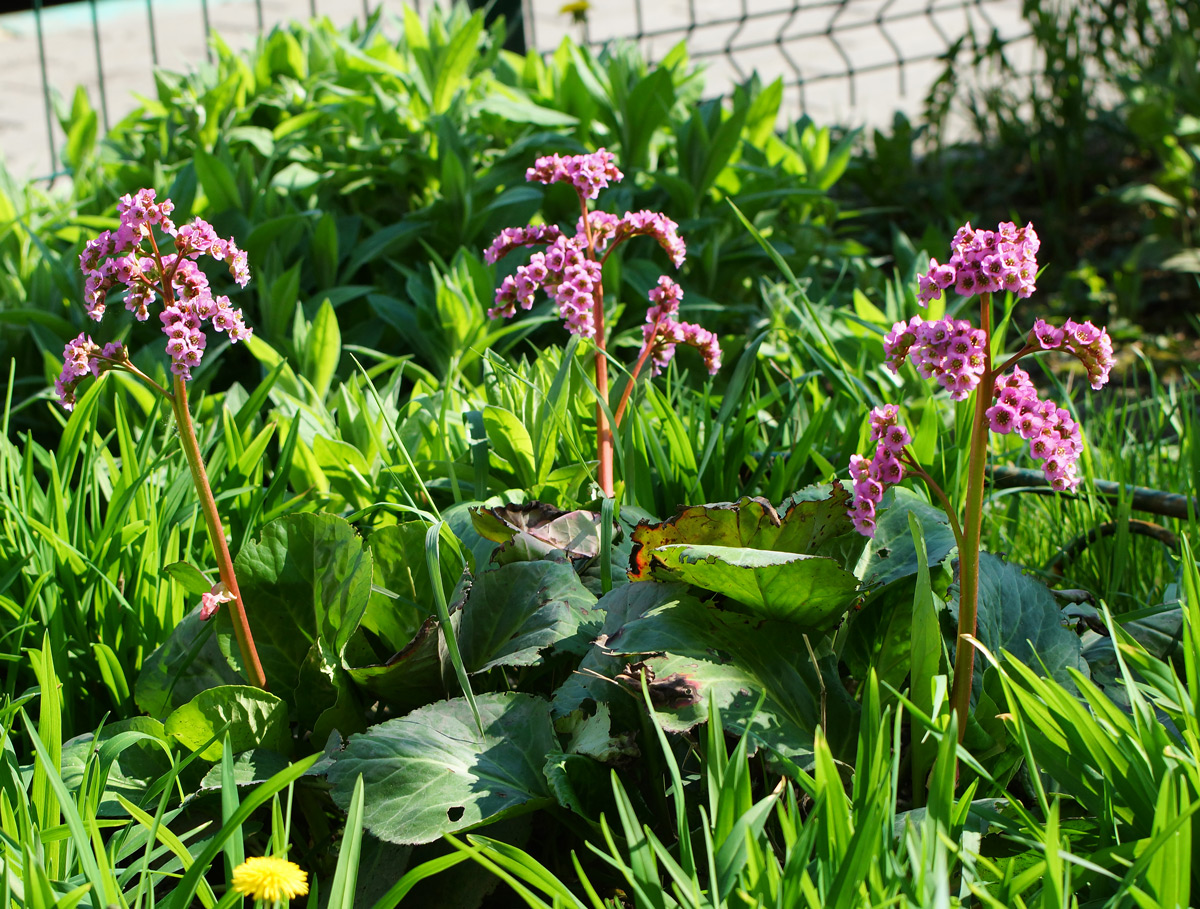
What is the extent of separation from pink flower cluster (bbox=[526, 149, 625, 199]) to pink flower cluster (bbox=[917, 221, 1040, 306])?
0.63m

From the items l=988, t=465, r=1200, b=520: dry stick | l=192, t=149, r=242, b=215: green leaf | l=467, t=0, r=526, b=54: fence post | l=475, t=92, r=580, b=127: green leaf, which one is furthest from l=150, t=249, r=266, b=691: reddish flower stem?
l=467, t=0, r=526, b=54: fence post

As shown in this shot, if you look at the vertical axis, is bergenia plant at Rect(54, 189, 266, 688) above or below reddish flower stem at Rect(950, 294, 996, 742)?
above

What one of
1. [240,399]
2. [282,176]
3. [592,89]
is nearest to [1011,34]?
[592,89]

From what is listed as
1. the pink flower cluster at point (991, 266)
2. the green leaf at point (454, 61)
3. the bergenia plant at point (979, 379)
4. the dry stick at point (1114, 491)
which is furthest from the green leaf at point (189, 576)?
the green leaf at point (454, 61)

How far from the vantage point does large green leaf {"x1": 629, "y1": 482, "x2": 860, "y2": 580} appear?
1237 mm

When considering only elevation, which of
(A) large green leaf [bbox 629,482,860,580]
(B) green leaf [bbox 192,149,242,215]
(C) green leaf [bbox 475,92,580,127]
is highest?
(C) green leaf [bbox 475,92,580,127]

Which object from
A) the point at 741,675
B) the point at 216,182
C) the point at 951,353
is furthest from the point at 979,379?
the point at 216,182

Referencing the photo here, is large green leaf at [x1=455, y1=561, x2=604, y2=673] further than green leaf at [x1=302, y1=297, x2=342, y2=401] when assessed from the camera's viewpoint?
No

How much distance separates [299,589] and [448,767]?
34 centimetres

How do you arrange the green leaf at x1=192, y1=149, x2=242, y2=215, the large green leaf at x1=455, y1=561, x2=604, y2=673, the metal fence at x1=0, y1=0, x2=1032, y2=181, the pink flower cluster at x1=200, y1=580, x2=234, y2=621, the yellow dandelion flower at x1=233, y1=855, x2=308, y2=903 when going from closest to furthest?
the yellow dandelion flower at x1=233, y1=855, x2=308, y2=903 < the pink flower cluster at x1=200, y1=580, x2=234, y2=621 < the large green leaf at x1=455, y1=561, x2=604, y2=673 < the green leaf at x1=192, y1=149, x2=242, y2=215 < the metal fence at x1=0, y1=0, x2=1032, y2=181

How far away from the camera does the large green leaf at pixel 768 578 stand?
1.10 metres

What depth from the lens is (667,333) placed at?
1706mm

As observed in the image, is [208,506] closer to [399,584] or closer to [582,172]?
[399,584]

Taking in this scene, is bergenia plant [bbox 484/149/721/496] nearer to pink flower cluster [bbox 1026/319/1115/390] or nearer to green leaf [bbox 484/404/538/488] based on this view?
green leaf [bbox 484/404/538/488]
